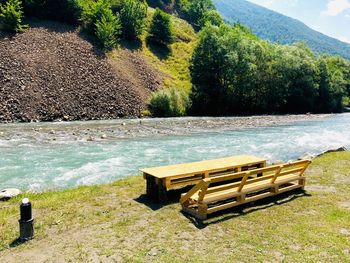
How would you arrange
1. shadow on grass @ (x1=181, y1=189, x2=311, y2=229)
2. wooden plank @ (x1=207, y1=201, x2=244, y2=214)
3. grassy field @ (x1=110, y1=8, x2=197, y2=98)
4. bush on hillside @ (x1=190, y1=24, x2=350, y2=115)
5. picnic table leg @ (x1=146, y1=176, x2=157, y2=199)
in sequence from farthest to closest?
grassy field @ (x1=110, y1=8, x2=197, y2=98), bush on hillside @ (x1=190, y1=24, x2=350, y2=115), picnic table leg @ (x1=146, y1=176, x2=157, y2=199), wooden plank @ (x1=207, y1=201, x2=244, y2=214), shadow on grass @ (x1=181, y1=189, x2=311, y2=229)

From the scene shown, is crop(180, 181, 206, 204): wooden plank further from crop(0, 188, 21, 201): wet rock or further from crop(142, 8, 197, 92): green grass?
crop(142, 8, 197, 92): green grass

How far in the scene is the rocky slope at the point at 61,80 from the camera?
4738 centimetres

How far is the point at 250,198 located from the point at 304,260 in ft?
13.9

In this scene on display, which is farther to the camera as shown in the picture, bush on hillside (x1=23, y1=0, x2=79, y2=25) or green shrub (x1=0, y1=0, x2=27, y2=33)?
bush on hillside (x1=23, y1=0, x2=79, y2=25)

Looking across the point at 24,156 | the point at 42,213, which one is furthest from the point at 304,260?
the point at 24,156

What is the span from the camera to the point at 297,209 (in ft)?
40.4

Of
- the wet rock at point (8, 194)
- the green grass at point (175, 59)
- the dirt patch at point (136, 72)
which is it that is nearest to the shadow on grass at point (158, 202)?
the wet rock at point (8, 194)

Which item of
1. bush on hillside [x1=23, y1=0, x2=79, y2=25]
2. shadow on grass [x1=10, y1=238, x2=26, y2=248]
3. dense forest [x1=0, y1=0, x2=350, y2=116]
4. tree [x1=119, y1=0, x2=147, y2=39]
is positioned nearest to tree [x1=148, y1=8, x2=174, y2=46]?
dense forest [x1=0, y1=0, x2=350, y2=116]

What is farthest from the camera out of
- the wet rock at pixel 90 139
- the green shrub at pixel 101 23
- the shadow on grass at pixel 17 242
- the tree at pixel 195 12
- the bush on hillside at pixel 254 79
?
the tree at pixel 195 12

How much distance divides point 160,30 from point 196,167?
75.1 meters

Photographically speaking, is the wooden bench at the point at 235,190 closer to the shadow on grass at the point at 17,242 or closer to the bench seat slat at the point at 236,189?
the bench seat slat at the point at 236,189

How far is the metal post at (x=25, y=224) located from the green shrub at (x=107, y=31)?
2331 inches

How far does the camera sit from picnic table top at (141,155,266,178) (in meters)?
13.4

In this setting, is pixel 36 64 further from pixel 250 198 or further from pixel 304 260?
pixel 304 260
